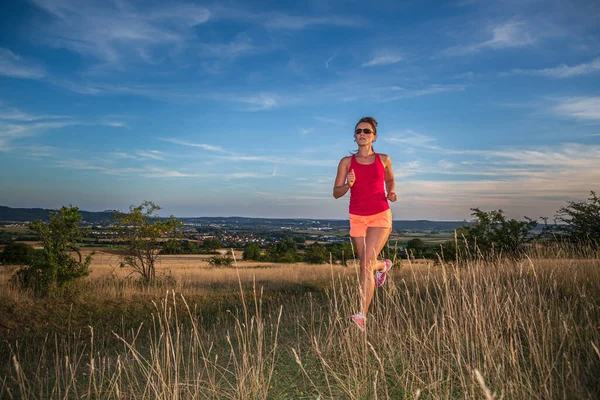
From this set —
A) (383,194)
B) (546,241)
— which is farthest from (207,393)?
(546,241)

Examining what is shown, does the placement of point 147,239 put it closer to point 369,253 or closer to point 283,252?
point 369,253

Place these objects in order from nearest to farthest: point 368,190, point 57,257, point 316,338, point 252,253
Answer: point 316,338
point 368,190
point 57,257
point 252,253

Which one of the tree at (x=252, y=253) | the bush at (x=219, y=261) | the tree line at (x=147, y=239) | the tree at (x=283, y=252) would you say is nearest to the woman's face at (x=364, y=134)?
the tree line at (x=147, y=239)

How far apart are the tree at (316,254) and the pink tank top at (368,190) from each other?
89.7 feet

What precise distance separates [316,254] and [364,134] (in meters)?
28.3

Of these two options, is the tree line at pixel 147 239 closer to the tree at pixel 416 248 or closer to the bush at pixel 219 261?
the tree at pixel 416 248

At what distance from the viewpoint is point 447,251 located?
51.4ft

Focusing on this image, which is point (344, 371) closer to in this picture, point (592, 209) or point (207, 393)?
point (207, 393)

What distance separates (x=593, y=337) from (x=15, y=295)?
1111 centimetres

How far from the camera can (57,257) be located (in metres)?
11.7

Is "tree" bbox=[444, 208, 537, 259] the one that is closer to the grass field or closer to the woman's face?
the grass field

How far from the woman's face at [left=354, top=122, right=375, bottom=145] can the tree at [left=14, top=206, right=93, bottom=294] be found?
370 inches

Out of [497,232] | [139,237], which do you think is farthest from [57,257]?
[497,232]

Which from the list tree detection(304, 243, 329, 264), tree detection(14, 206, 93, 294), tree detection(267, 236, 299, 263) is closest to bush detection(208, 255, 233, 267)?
tree detection(304, 243, 329, 264)
